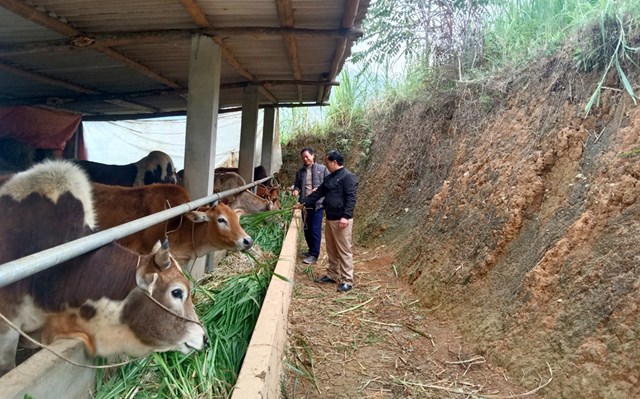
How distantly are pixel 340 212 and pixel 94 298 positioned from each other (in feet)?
13.3

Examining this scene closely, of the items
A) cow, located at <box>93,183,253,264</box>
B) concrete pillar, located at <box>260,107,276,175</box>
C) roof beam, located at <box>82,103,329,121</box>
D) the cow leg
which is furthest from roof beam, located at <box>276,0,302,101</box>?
concrete pillar, located at <box>260,107,276,175</box>

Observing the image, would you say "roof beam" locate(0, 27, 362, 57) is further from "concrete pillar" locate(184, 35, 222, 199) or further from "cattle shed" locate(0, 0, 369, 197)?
"concrete pillar" locate(184, 35, 222, 199)

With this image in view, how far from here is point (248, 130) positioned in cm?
830

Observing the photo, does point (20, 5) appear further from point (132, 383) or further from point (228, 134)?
point (228, 134)

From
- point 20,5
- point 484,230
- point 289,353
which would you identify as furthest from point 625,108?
point 20,5

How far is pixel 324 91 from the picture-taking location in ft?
29.7

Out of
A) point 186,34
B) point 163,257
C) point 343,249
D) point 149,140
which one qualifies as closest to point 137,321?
point 163,257

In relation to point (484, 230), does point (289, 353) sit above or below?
below

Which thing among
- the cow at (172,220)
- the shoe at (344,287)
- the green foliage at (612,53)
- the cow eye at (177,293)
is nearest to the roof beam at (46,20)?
the cow at (172,220)

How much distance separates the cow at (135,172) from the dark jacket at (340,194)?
2890mm

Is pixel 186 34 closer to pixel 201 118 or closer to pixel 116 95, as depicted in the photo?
pixel 201 118

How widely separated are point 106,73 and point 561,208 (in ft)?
20.9

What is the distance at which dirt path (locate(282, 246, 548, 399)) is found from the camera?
359cm

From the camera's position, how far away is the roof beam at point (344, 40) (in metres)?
4.07
